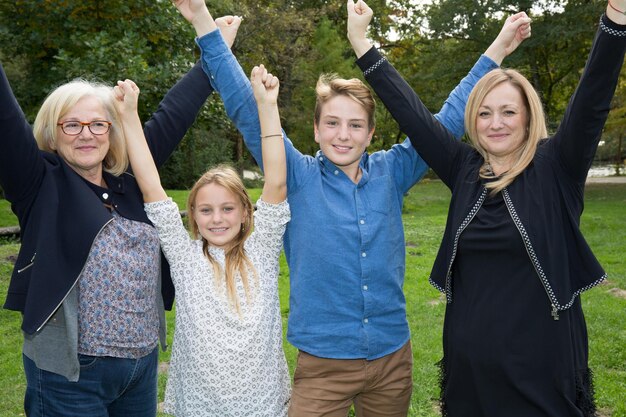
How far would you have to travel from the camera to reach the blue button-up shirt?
248 cm

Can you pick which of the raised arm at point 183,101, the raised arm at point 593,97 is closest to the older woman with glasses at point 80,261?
the raised arm at point 183,101

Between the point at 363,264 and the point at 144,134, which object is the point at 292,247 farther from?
the point at 144,134

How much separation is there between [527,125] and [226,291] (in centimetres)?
128

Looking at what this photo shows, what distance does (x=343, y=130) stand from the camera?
8.32 feet

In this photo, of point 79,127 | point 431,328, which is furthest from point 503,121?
point 431,328

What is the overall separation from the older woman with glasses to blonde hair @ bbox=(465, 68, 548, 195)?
1.27 metres

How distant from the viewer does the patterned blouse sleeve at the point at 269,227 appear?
245 centimetres

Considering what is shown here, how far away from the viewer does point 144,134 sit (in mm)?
2588

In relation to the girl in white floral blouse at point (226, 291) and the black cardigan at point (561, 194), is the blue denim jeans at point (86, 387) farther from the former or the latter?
the black cardigan at point (561, 194)

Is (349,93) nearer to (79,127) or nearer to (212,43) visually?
(212,43)

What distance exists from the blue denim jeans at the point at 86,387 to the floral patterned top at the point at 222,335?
191 mm

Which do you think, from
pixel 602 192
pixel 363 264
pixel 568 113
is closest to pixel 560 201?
pixel 568 113

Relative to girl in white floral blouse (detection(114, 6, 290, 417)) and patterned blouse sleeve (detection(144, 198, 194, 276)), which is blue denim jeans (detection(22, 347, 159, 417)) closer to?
girl in white floral blouse (detection(114, 6, 290, 417))

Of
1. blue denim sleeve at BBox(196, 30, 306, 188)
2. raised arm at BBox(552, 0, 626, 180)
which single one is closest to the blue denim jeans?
blue denim sleeve at BBox(196, 30, 306, 188)
